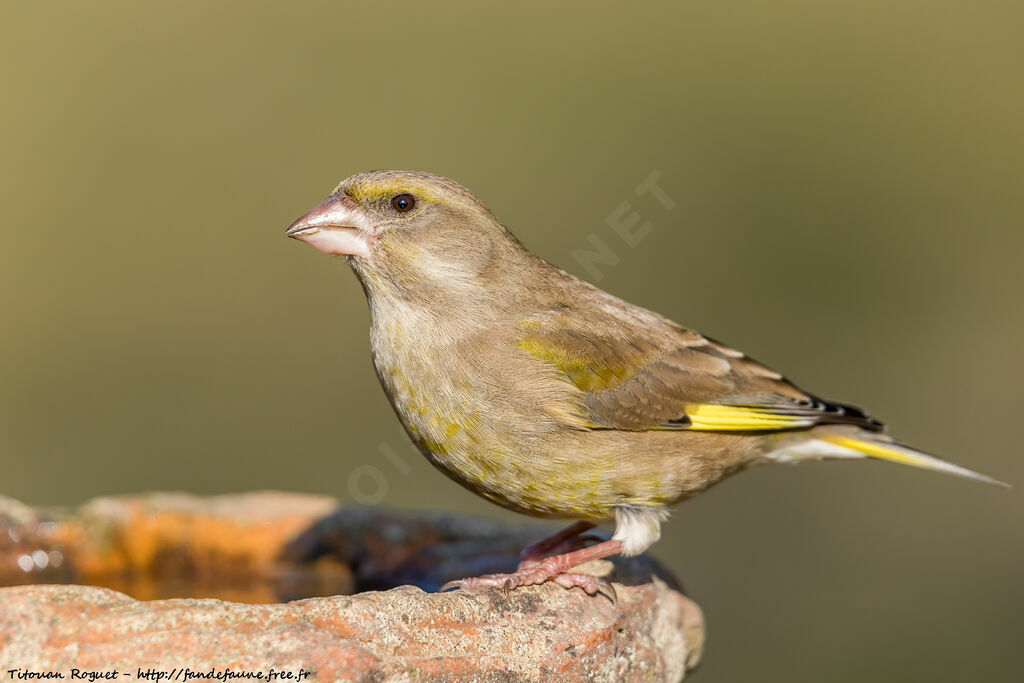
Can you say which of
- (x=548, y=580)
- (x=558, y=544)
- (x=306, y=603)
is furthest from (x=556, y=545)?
(x=306, y=603)

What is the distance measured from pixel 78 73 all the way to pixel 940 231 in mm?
8720

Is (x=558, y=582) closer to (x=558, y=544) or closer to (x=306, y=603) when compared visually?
(x=558, y=544)

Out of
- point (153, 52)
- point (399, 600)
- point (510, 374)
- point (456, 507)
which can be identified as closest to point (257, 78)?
point (153, 52)

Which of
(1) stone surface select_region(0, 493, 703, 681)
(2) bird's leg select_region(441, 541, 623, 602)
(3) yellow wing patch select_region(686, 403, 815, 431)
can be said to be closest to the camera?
(1) stone surface select_region(0, 493, 703, 681)

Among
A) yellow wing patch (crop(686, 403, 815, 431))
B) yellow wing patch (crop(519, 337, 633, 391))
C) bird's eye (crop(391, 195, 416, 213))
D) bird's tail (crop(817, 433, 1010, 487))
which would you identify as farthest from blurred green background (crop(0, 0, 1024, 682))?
bird's eye (crop(391, 195, 416, 213))

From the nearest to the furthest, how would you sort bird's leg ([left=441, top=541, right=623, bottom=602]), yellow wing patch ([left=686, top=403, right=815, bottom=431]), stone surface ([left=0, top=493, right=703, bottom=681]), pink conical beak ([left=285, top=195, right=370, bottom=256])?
stone surface ([left=0, top=493, right=703, bottom=681]) < bird's leg ([left=441, top=541, right=623, bottom=602]) < pink conical beak ([left=285, top=195, right=370, bottom=256]) < yellow wing patch ([left=686, top=403, right=815, bottom=431])

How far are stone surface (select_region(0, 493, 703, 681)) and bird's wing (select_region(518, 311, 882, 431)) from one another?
60cm

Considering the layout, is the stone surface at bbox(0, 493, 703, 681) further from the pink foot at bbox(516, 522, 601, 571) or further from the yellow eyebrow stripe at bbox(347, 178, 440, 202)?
the yellow eyebrow stripe at bbox(347, 178, 440, 202)

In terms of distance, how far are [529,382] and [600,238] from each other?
687 centimetres

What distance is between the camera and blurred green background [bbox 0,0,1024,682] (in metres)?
8.88

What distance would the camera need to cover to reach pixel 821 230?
1119cm

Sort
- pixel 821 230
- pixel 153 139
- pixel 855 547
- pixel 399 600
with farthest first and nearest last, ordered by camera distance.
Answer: pixel 153 139
pixel 821 230
pixel 855 547
pixel 399 600

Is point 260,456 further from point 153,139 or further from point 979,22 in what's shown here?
point 979,22

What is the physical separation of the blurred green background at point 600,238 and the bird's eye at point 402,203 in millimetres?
4350
